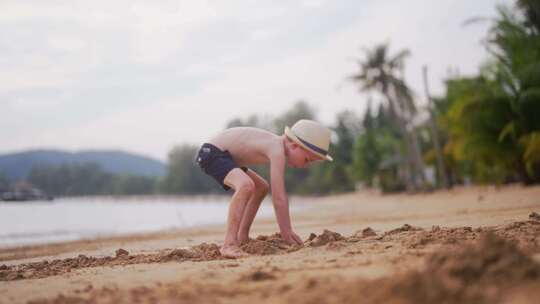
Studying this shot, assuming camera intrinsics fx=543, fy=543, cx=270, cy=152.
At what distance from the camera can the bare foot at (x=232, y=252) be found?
3.77 m

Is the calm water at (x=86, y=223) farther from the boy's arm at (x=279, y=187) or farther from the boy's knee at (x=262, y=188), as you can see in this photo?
the boy's arm at (x=279, y=187)

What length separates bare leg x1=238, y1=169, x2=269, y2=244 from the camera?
180 inches

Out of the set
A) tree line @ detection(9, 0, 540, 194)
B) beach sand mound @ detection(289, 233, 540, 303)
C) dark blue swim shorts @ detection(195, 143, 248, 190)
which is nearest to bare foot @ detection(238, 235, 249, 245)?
dark blue swim shorts @ detection(195, 143, 248, 190)

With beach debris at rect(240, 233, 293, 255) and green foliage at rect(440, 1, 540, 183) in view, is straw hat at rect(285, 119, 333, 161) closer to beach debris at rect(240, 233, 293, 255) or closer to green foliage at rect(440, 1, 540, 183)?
beach debris at rect(240, 233, 293, 255)

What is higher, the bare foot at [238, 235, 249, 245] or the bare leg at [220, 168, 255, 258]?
the bare leg at [220, 168, 255, 258]

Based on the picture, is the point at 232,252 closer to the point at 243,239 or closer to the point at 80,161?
the point at 243,239

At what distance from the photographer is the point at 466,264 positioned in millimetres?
2186

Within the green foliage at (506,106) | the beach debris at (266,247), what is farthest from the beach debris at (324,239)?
the green foliage at (506,106)

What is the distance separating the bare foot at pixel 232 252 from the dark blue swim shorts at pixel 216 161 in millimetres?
637

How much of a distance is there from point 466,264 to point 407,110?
105 feet

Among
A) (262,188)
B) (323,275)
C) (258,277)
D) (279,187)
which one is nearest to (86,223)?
(262,188)

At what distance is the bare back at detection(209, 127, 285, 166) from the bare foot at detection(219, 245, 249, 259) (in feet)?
2.63

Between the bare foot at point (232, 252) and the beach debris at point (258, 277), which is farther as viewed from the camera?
the bare foot at point (232, 252)

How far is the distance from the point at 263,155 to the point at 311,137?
A: 410 millimetres
